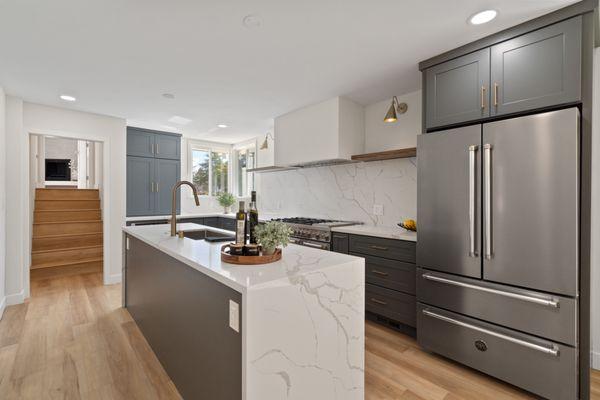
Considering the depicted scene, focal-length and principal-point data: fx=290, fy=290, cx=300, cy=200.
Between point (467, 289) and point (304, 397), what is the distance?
1.41 meters

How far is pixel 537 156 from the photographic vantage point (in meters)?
1.77

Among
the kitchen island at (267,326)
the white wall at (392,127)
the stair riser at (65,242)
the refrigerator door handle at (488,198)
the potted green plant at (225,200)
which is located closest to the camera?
the kitchen island at (267,326)

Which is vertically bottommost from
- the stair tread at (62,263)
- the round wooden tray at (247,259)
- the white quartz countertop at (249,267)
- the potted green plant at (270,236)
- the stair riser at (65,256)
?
the stair tread at (62,263)

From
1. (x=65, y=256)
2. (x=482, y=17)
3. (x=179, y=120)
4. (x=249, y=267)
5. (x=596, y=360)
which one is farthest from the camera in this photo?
(x=65, y=256)

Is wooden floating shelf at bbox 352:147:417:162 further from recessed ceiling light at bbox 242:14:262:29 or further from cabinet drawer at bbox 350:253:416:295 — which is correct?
recessed ceiling light at bbox 242:14:262:29

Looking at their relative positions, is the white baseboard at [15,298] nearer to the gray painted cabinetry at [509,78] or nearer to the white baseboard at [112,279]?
the white baseboard at [112,279]

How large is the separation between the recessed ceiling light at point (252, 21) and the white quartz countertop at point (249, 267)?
1.49m

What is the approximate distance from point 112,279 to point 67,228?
188 centimetres

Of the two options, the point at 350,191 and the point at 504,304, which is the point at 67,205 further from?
the point at 504,304

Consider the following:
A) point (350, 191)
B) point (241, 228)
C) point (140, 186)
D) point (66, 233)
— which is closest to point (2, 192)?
point (140, 186)

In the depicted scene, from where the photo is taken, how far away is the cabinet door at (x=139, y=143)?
4.54 meters

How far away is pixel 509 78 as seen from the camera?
1.92 meters

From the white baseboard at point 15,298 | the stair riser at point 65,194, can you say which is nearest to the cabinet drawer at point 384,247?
the white baseboard at point 15,298


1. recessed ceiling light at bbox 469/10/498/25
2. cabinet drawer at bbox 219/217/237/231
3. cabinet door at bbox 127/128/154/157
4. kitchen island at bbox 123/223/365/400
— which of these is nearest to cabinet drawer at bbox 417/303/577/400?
kitchen island at bbox 123/223/365/400
